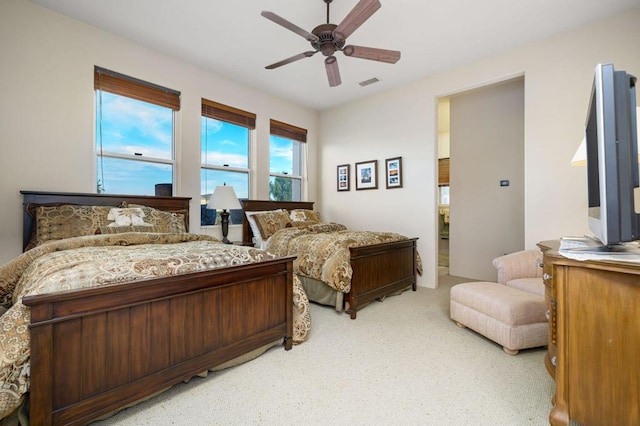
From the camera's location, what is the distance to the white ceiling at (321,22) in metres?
2.64

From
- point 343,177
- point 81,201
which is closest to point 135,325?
point 81,201

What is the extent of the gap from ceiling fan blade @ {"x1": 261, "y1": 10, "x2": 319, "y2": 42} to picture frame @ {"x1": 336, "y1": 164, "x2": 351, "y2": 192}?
9.33 ft

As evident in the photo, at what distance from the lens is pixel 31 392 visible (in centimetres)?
118

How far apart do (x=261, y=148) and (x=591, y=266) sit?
4.20m

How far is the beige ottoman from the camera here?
2135mm

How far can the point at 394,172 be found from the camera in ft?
14.6

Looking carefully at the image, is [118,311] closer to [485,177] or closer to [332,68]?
[332,68]

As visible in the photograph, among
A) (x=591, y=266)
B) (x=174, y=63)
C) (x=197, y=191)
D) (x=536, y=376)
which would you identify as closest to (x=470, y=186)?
(x=536, y=376)

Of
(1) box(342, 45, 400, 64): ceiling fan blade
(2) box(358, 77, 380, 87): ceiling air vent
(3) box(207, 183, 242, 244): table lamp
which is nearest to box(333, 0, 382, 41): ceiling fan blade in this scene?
(1) box(342, 45, 400, 64): ceiling fan blade

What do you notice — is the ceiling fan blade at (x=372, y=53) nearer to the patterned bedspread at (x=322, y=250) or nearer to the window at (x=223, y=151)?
the patterned bedspread at (x=322, y=250)

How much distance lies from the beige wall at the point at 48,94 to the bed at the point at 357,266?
1.97 m

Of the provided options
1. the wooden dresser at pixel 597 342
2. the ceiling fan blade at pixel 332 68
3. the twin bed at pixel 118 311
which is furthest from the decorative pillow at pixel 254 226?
the wooden dresser at pixel 597 342

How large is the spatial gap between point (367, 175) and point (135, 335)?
3.96 meters

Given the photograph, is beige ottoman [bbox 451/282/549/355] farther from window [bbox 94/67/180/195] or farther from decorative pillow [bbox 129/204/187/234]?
window [bbox 94/67/180/195]
